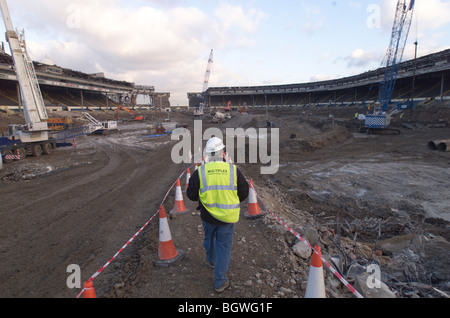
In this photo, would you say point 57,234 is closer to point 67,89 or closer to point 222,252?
point 222,252

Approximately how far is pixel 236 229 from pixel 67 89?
71170 millimetres

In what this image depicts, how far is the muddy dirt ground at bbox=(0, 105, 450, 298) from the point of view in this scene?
12.5ft

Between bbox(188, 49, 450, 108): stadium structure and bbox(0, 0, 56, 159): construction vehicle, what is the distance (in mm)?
44688

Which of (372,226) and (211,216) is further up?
(211,216)

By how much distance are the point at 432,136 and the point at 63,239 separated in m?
29.4

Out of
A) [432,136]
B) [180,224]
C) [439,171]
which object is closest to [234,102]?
[432,136]

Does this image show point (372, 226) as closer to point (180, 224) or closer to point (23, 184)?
point (180, 224)

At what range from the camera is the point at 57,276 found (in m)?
4.23

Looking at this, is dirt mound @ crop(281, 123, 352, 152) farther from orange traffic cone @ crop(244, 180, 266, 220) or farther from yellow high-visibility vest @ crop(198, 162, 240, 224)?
yellow high-visibility vest @ crop(198, 162, 240, 224)

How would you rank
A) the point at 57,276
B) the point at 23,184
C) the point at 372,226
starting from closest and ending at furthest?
the point at 57,276 < the point at 372,226 < the point at 23,184

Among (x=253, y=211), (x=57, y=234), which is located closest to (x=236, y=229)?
(x=253, y=211)

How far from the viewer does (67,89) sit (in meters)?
61.7

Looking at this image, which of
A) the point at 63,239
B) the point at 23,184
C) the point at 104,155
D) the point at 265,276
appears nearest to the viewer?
the point at 265,276

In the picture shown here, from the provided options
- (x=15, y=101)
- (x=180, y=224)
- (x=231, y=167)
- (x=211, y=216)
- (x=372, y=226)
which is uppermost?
(x=15, y=101)
